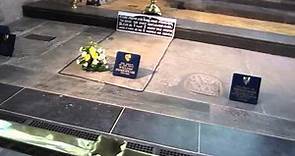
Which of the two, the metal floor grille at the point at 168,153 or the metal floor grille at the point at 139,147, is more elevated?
the metal floor grille at the point at 139,147

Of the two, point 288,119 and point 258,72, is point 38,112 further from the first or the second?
point 258,72

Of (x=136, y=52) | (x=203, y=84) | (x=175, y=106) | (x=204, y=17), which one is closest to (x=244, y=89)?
(x=203, y=84)

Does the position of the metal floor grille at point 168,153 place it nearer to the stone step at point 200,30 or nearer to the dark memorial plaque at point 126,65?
the dark memorial plaque at point 126,65

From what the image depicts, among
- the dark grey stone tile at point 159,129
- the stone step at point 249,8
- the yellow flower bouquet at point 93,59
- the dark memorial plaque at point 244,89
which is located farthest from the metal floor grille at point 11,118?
the stone step at point 249,8

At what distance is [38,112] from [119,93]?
2.14 feet

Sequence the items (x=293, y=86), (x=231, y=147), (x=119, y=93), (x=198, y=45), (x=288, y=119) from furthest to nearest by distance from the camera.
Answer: (x=198, y=45)
(x=293, y=86)
(x=119, y=93)
(x=288, y=119)
(x=231, y=147)

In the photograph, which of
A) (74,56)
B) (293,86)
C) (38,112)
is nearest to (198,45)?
(293,86)

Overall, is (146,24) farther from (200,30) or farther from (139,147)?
(139,147)

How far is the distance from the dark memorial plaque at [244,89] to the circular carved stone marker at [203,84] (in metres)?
0.16

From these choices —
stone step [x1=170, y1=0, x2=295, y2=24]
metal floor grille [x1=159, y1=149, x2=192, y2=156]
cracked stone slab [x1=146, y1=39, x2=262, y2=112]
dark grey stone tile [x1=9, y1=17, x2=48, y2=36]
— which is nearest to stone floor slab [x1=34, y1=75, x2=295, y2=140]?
cracked stone slab [x1=146, y1=39, x2=262, y2=112]

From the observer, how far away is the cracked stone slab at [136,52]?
277 cm

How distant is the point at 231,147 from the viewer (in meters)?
2.02

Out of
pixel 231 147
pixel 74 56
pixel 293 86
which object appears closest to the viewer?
pixel 231 147

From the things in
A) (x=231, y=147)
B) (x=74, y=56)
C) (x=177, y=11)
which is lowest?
(x=231, y=147)
